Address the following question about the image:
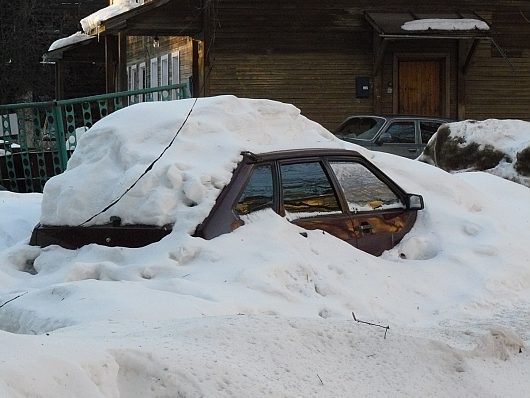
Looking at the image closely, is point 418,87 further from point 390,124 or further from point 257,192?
point 257,192

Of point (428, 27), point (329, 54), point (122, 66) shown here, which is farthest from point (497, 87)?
point (122, 66)

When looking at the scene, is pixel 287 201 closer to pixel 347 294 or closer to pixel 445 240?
pixel 347 294

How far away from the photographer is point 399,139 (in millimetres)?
19828

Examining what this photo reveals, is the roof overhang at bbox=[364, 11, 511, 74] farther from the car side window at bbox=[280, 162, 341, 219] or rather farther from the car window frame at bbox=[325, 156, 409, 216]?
the car side window at bbox=[280, 162, 341, 219]

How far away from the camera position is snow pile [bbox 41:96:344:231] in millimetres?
7949

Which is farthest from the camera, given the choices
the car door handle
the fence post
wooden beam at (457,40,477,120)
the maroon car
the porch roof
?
wooden beam at (457,40,477,120)

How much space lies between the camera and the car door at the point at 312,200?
324 inches

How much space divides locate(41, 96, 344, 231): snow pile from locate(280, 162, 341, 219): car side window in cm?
33

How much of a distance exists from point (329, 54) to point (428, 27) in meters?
2.81

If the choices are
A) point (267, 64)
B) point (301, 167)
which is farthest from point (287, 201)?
point (267, 64)

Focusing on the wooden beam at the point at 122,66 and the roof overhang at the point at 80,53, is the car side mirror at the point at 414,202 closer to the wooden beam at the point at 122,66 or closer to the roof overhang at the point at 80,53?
the wooden beam at the point at 122,66

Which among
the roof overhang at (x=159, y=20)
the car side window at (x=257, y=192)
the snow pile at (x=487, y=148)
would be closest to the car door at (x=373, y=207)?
Answer: the car side window at (x=257, y=192)

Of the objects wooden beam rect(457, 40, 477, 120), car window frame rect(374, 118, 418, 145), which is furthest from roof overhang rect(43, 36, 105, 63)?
car window frame rect(374, 118, 418, 145)

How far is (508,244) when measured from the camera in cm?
905
